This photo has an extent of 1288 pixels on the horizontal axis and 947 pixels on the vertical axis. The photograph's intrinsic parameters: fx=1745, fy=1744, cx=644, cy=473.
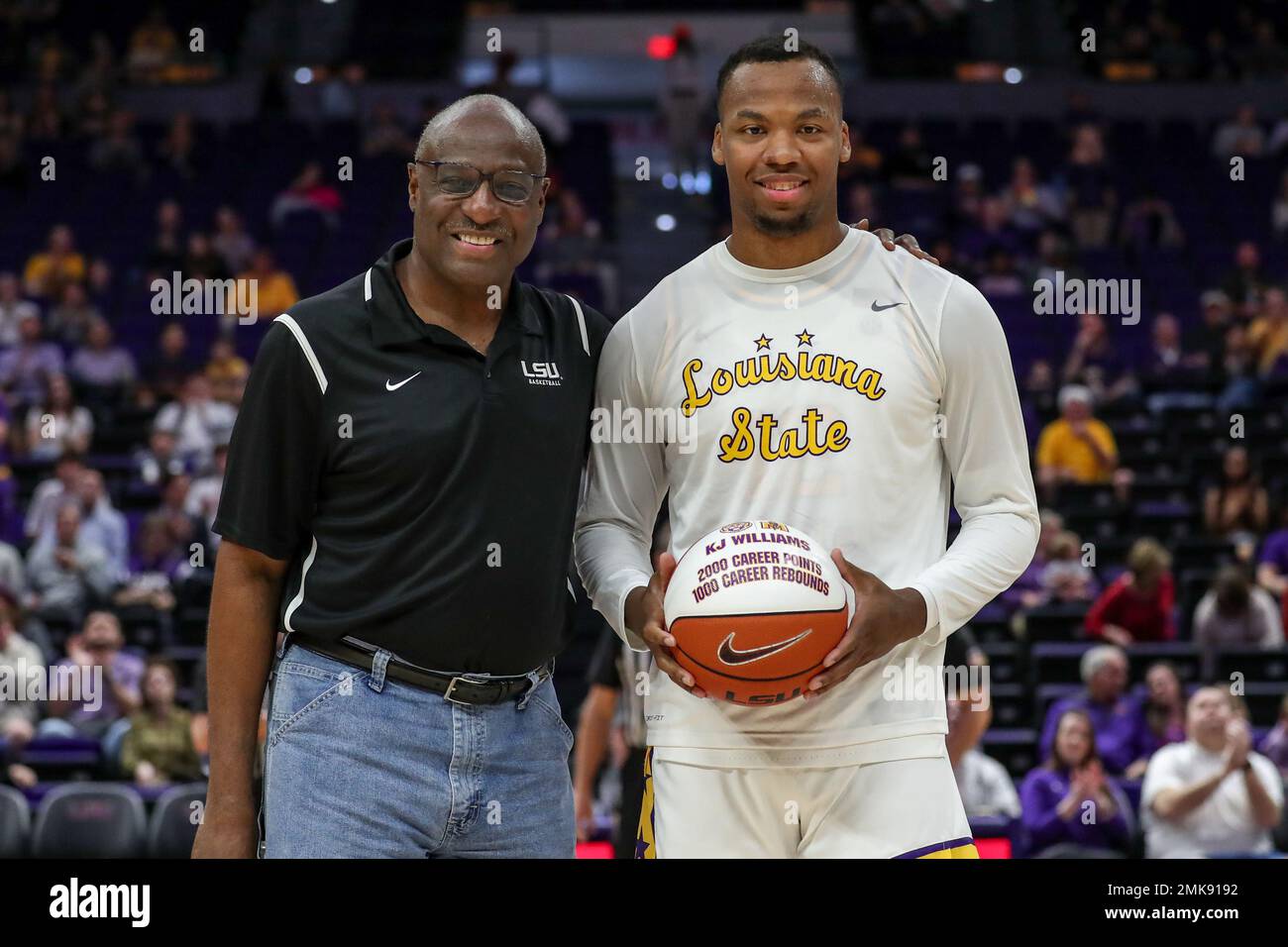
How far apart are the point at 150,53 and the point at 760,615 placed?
14.8 m

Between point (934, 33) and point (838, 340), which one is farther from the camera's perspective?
point (934, 33)

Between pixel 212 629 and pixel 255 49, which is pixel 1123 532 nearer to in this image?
pixel 212 629

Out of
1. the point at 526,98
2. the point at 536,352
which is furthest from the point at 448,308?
the point at 526,98

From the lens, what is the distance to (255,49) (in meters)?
17.1

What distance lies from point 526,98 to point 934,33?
15.5 ft

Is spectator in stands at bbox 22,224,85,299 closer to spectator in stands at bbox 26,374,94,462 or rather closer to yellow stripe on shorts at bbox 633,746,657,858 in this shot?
spectator in stands at bbox 26,374,94,462

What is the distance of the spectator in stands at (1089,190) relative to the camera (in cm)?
1366

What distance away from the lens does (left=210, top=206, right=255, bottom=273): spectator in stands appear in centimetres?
1286

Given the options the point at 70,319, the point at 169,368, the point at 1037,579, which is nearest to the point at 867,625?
the point at 1037,579

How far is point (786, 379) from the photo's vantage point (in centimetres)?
298

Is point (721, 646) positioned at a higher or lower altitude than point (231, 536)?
lower

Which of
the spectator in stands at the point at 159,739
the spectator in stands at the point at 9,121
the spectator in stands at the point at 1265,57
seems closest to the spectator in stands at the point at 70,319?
the spectator in stands at the point at 9,121

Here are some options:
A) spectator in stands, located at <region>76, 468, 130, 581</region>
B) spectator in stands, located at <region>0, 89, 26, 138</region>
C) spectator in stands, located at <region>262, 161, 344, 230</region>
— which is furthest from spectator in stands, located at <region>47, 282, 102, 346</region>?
spectator in stands, located at <region>76, 468, 130, 581</region>
